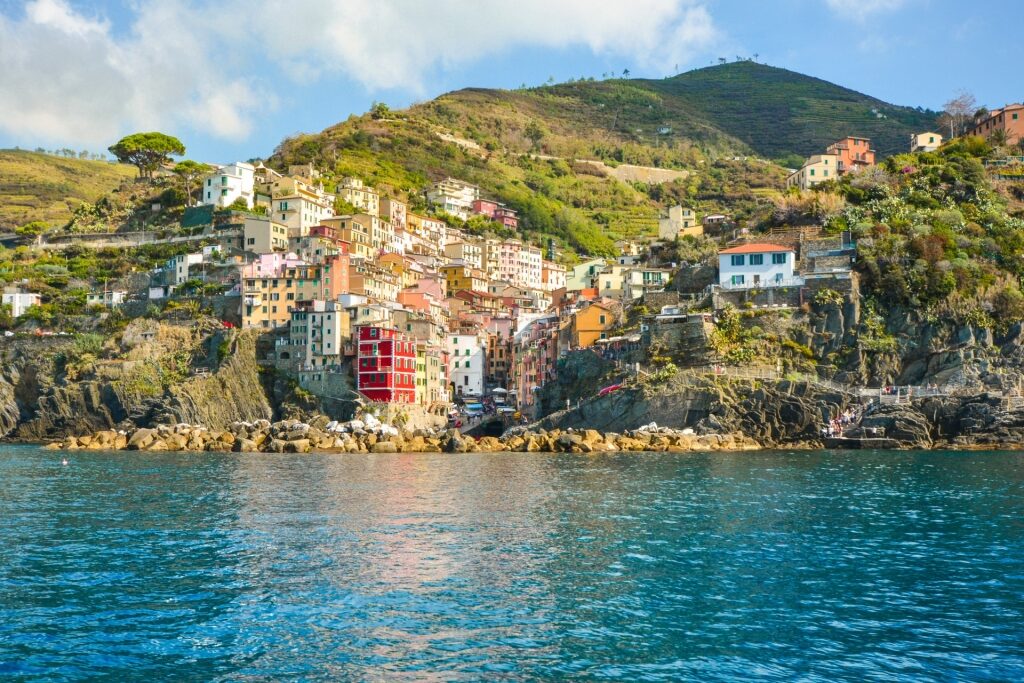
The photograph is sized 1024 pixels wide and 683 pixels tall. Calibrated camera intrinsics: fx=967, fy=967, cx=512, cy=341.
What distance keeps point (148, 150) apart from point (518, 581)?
138 metres

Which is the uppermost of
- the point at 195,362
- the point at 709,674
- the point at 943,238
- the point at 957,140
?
the point at 957,140

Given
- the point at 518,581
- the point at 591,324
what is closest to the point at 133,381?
the point at 591,324

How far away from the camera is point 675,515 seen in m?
36.9

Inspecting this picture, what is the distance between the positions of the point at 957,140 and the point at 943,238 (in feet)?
129

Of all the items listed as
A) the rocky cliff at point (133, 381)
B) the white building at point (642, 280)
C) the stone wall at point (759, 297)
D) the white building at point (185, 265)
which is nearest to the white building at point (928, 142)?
the white building at point (642, 280)

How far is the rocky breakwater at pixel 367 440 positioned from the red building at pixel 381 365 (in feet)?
15.7

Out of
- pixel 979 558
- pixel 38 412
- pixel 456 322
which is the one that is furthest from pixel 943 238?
pixel 38 412

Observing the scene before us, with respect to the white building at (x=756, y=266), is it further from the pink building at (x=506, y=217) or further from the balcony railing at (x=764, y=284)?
the pink building at (x=506, y=217)

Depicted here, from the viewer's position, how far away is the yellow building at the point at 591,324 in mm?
93125

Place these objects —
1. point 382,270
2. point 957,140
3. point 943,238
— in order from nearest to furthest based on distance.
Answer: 1. point 943,238
2. point 382,270
3. point 957,140

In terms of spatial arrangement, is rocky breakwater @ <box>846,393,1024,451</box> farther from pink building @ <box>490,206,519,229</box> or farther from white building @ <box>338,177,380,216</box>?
pink building @ <box>490,206,519,229</box>

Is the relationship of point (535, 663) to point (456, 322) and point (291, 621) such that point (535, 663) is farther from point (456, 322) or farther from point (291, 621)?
point (456, 322)

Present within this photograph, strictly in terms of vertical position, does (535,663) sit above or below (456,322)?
below

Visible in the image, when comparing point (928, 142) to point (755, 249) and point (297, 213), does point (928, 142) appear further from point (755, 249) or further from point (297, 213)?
point (297, 213)
